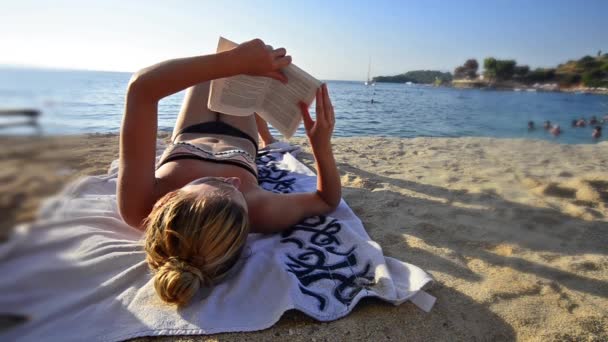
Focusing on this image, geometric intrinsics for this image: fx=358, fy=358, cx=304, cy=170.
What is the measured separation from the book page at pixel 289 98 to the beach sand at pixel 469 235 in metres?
0.91

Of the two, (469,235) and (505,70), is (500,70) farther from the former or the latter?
(469,235)

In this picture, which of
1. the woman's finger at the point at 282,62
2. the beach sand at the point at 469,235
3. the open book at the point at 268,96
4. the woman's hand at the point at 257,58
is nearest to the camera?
the beach sand at the point at 469,235

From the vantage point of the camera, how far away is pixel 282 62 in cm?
201

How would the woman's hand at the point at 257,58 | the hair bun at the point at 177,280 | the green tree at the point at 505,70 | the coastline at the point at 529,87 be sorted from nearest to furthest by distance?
the hair bun at the point at 177,280 < the woman's hand at the point at 257,58 < the coastline at the point at 529,87 < the green tree at the point at 505,70

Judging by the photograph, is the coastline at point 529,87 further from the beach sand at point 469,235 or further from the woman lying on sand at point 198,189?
the woman lying on sand at point 198,189

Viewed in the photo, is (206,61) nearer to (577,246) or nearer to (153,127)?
(153,127)

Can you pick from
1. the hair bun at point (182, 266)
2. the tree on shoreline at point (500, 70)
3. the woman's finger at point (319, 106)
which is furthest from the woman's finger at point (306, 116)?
the tree on shoreline at point (500, 70)

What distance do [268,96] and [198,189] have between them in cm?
93

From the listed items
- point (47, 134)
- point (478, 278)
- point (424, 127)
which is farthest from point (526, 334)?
point (424, 127)

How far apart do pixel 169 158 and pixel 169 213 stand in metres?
0.90

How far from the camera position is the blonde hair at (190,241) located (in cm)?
145

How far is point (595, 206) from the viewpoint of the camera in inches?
111

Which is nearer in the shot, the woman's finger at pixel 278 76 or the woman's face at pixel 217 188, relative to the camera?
the woman's face at pixel 217 188

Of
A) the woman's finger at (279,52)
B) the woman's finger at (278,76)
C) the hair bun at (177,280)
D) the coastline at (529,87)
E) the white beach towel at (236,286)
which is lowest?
the white beach towel at (236,286)
